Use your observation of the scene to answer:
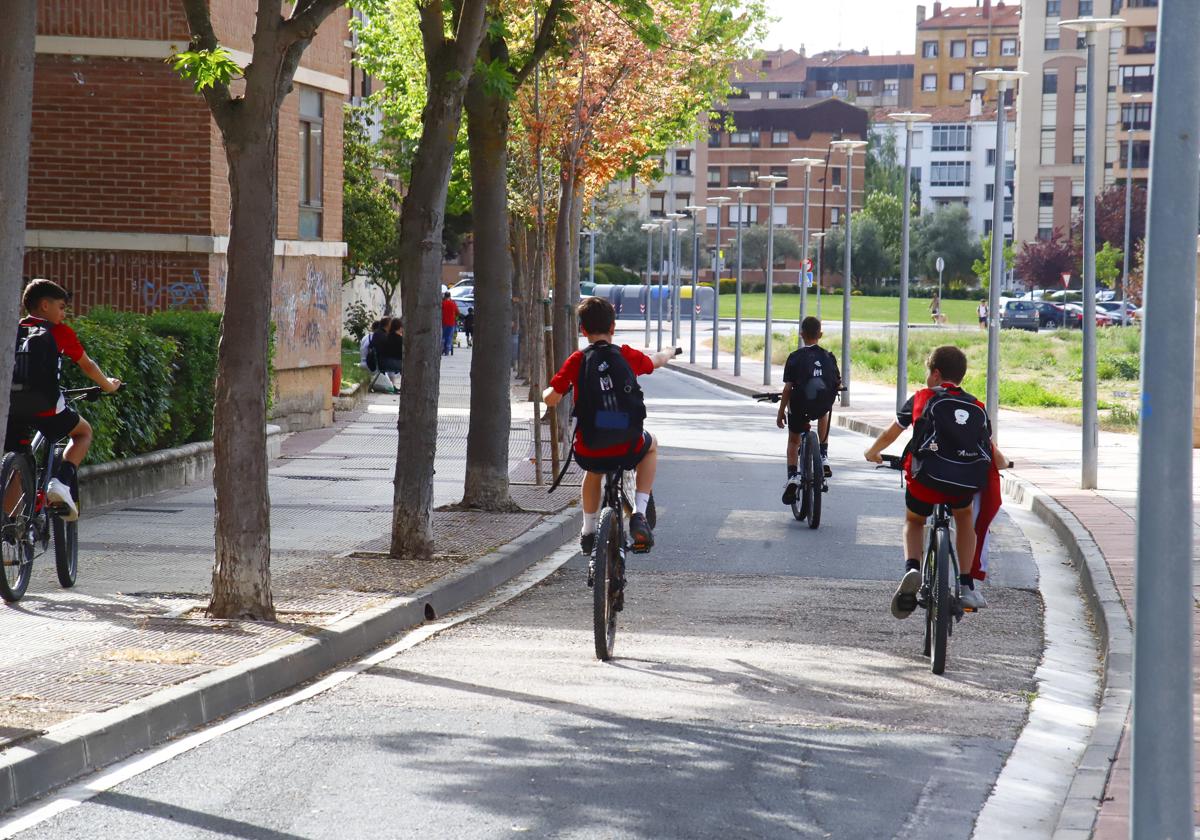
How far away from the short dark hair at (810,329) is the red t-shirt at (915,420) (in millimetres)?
5993

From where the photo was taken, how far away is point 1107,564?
11992 millimetres

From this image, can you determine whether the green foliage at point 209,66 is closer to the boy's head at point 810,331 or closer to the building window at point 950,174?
the boy's head at point 810,331

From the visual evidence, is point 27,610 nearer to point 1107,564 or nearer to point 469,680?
point 469,680

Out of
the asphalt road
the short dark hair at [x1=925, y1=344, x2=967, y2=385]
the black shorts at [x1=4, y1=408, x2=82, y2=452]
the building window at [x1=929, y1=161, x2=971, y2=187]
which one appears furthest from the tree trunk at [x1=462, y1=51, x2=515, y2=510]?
the building window at [x1=929, y1=161, x2=971, y2=187]

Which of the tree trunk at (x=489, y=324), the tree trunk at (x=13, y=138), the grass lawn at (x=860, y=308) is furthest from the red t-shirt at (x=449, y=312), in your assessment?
the grass lawn at (x=860, y=308)

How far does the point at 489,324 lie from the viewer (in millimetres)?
14500

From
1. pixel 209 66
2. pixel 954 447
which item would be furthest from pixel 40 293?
pixel 954 447

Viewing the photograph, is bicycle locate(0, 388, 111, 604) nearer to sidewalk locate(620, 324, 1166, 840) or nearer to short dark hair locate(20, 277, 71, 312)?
short dark hair locate(20, 277, 71, 312)

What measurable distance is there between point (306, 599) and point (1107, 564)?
5421mm

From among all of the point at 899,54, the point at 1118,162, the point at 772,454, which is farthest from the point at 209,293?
the point at 899,54

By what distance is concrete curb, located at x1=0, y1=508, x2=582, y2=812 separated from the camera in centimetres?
598

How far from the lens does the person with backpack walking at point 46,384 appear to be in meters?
9.70

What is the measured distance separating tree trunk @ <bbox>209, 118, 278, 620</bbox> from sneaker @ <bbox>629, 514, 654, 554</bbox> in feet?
6.08

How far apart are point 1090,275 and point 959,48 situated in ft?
478
